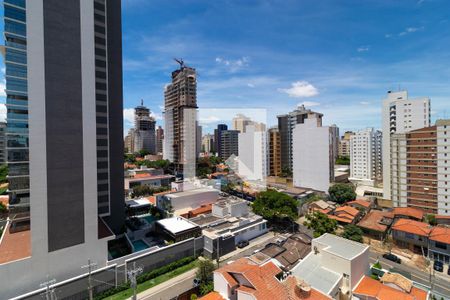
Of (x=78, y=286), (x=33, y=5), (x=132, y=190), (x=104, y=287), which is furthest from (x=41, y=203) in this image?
(x=132, y=190)

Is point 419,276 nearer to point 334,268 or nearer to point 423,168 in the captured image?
point 334,268

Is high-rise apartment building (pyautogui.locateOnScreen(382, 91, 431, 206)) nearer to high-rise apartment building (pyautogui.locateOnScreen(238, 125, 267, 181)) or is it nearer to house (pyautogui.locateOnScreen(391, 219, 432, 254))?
house (pyautogui.locateOnScreen(391, 219, 432, 254))

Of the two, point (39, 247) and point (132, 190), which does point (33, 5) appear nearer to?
point (39, 247)

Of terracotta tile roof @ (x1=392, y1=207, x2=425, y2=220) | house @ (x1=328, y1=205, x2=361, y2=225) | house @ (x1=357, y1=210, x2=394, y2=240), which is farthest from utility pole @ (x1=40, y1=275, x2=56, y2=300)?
terracotta tile roof @ (x1=392, y1=207, x2=425, y2=220)

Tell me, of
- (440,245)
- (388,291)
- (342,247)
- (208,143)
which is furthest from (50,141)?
(208,143)

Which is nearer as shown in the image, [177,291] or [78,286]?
[78,286]

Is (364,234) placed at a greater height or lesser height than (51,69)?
lesser
